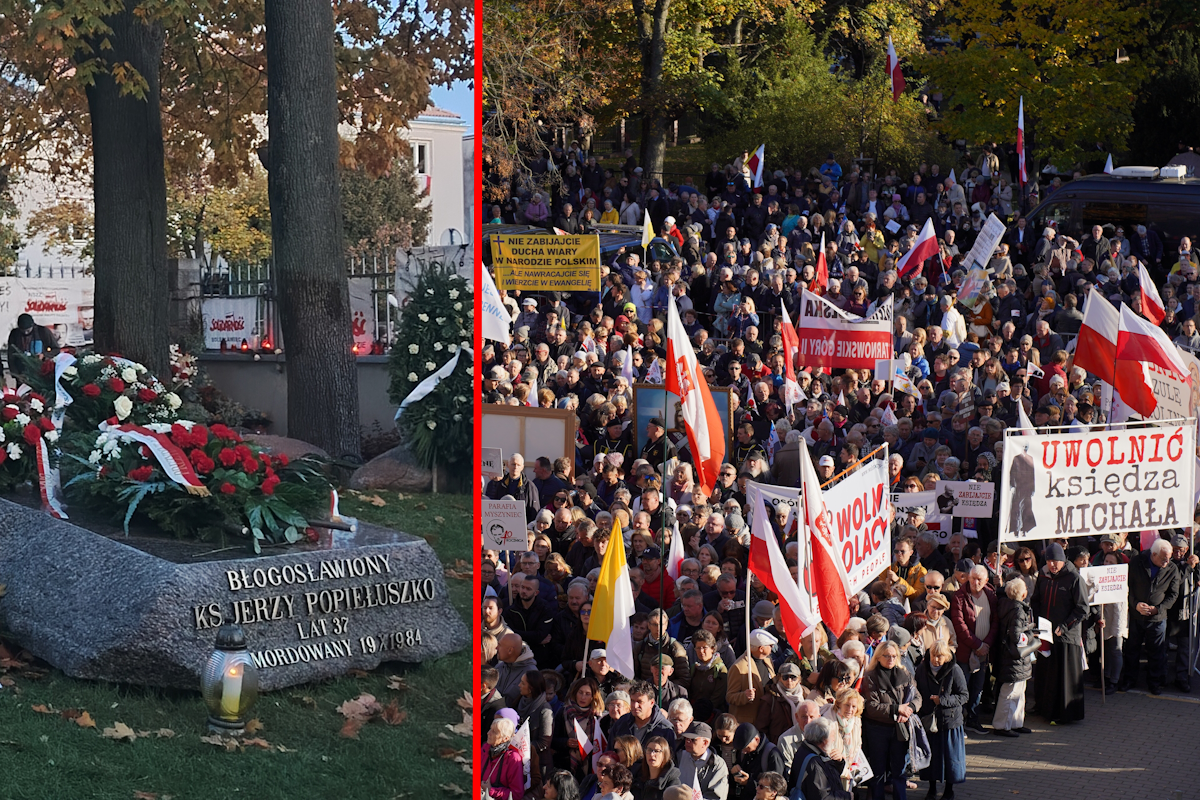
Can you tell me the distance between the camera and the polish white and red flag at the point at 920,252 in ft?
74.3

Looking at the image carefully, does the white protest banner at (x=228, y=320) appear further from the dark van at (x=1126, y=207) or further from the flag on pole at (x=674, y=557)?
the dark van at (x=1126, y=207)

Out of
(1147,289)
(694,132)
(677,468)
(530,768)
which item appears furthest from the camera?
(694,132)

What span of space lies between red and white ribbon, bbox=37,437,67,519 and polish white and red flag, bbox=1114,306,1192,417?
38.8 feet

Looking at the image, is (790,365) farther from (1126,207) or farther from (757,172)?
(757,172)

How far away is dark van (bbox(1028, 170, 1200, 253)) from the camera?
26859 mm

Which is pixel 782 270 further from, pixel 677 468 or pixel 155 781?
pixel 155 781

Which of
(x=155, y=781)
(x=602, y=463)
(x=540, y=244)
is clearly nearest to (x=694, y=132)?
(x=540, y=244)

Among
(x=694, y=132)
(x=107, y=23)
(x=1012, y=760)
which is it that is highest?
(x=694, y=132)

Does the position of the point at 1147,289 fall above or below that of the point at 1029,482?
above

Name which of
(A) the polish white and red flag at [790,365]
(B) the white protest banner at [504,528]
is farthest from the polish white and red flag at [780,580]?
(A) the polish white and red flag at [790,365]

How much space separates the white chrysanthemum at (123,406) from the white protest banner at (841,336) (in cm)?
1321

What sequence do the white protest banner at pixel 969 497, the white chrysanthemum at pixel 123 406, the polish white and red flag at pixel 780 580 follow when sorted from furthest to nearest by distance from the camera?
1. the white protest banner at pixel 969 497
2. the polish white and red flag at pixel 780 580
3. the white chrysanthemum at pixel 123 406

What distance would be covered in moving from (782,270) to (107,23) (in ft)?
58.4

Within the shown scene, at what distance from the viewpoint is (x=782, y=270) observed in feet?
73.2
